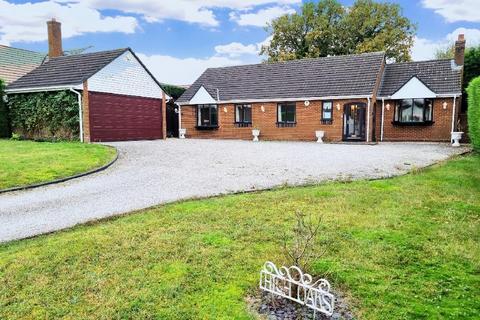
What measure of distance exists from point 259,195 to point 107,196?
323cm

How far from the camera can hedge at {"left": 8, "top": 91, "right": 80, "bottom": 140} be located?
1909cm

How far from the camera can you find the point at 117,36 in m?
27.6

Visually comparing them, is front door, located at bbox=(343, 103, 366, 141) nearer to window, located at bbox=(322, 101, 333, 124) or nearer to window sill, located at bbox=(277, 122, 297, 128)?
window, located at bbox=(322, 101, 333, 124)

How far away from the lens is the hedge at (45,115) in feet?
62.6

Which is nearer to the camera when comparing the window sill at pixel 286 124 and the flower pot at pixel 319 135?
the flower pot at pixel 319 135

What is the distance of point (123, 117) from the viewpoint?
843 inches

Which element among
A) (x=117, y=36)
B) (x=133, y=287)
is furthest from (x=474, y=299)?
(x=117, y=36)

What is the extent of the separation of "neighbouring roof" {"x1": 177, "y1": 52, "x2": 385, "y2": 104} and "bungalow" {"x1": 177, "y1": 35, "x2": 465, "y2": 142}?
2.2 inches

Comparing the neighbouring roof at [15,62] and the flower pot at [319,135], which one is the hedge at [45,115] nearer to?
the neighbouring roof at [15,62]

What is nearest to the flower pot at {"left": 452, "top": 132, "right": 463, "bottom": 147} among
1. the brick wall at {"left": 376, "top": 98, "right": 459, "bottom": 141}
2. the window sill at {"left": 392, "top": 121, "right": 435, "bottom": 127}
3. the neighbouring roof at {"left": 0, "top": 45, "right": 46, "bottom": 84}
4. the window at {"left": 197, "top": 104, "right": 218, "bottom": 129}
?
the brick wall at {"left": 376, "top": 98, "right": 459, "bottom": 141}

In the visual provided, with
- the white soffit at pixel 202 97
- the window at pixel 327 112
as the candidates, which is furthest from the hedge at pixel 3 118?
the window at pixel 327 112

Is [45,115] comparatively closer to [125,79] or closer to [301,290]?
[125,79]

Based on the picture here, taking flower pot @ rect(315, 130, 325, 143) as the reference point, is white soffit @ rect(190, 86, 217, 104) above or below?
above

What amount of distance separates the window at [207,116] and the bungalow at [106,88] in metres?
3.53
